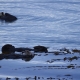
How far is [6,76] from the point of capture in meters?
17.6

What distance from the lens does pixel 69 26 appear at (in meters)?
37.7

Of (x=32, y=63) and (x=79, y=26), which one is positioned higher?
(x=79, y=26)

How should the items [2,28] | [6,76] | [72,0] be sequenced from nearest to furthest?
[6,76] → [2,28] → [72,0]

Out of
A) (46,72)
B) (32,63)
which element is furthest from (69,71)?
(32,63)

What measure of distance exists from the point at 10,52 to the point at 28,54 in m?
1.27

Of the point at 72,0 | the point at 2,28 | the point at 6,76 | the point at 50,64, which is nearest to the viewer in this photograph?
the point at 6,76

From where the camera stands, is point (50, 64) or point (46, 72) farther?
point (50, 64)

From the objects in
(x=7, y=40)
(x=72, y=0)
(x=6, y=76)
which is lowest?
(x=6, y=76)

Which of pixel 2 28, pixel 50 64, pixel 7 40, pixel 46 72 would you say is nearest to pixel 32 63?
pixel 50 64

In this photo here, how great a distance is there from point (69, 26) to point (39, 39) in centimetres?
801

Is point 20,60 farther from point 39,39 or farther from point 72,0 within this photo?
point 72,0

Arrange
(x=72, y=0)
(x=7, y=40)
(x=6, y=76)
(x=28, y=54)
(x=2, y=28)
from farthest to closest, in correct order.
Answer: (x=72, y=0), (x=2, y=28), (x=7, y=40), (x=28, y=54), (x=6, y=76)

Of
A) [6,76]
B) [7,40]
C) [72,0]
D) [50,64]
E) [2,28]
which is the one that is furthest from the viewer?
[72,0]

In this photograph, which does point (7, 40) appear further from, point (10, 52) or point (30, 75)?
point (30, 75)
